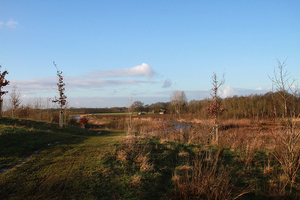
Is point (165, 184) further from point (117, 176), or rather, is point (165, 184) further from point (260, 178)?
point (260, 178)

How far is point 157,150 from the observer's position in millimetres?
8273

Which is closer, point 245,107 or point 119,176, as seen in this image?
point 119,176

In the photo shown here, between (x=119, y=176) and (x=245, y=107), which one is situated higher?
(x=245, y=107)

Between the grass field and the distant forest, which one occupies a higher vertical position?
the distant forest

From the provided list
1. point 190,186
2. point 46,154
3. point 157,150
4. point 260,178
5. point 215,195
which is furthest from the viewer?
point 157,150

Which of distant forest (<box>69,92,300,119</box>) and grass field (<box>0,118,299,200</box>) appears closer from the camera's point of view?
grass field (<box>0,118,299,200</box>)

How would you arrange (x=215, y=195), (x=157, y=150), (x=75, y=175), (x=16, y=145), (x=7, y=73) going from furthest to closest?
(x=7, y=73), (x=157, y=150), (x=16, y=145), (x=75, y=175), (x=215, y=195)

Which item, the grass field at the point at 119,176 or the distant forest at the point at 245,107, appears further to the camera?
the distant forest at the point at 245,107

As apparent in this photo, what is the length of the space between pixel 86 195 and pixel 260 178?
5.37 meters

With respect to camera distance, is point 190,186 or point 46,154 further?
point 46,154

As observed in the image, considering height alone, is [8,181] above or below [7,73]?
below

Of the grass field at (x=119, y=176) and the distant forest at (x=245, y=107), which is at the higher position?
the distant forest at (x=245, y=107)

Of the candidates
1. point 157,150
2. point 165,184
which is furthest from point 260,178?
point 157,150

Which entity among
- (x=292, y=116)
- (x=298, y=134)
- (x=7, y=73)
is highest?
(x=7, y=73)
